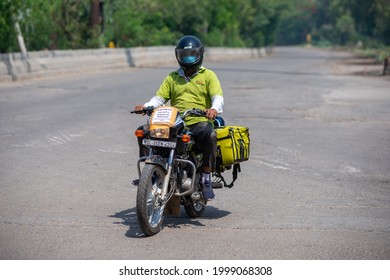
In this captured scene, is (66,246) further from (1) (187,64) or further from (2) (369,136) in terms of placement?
(2) (369,136)

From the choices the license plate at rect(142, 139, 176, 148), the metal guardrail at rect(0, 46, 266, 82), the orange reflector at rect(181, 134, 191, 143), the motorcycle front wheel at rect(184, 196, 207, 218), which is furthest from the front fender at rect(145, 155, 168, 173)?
the metal guardrail at rect(0, 46, 266, 82)

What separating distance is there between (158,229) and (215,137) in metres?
1.17

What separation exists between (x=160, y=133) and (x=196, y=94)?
1038 millimetres

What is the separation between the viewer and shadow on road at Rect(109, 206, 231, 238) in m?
7.33

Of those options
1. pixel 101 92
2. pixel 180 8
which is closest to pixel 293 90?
pixel 101 92

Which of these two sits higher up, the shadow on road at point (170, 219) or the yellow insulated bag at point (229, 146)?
the yellow insulated bag at point (229, 146)

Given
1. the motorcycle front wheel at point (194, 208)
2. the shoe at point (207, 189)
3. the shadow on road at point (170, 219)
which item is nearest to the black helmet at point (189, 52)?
the shoe at point (207, 189)

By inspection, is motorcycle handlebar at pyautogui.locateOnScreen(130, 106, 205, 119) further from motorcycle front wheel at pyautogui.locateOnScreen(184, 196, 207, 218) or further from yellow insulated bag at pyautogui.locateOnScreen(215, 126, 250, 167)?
motorcycle front wheel at pyautogui.locateOnScreen(184, 196, 207, 218)

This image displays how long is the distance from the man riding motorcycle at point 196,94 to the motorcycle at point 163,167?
0.15 meters

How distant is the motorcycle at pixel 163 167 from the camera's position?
6957 millimetres

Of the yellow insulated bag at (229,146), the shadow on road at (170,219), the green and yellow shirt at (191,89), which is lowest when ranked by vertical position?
the shadow on road at (170,219)

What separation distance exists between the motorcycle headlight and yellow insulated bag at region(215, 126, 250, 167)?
109 cm

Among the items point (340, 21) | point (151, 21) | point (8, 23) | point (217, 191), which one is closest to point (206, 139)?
point (217, 191)

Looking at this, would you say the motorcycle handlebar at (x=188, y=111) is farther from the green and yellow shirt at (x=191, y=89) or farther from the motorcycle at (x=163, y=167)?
the green and yellow shirt at (x=191, y=89)
